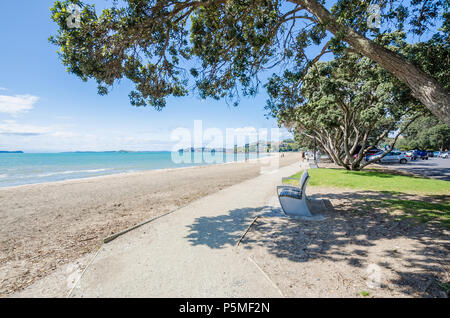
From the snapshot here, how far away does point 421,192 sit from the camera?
8.27m

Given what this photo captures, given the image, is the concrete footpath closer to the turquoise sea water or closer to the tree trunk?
the tree trunk

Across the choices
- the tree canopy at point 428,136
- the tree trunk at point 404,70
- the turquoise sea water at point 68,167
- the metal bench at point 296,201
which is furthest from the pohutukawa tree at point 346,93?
the tree canopy at point 428,136

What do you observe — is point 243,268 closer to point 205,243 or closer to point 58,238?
point 205,243

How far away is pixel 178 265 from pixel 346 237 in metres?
3.28

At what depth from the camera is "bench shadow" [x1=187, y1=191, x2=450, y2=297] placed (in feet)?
9.36

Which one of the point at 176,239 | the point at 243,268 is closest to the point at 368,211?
the point at 243,268

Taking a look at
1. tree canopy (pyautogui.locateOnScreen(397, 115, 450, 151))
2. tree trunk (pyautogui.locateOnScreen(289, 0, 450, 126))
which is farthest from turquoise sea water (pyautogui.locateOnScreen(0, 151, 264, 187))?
tree canopy (pyautogui.locateOnScreen(397, 115, 450, 151))

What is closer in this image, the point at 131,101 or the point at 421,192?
the point at 131,101

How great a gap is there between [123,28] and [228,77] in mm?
3270

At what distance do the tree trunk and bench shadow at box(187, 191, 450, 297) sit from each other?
2238mm

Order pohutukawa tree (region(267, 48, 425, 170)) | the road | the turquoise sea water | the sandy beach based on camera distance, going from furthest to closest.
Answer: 1. the turquoise sea water
2. the road
3. pohutukawa tree (region(267, 48, 425, 170))
4. the sandy beach

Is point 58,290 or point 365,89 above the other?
point 365,89

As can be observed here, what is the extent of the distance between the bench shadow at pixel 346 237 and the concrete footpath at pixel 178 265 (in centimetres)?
7

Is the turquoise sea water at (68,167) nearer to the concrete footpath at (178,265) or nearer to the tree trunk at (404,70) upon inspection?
the concrete footpath at (178,265)
